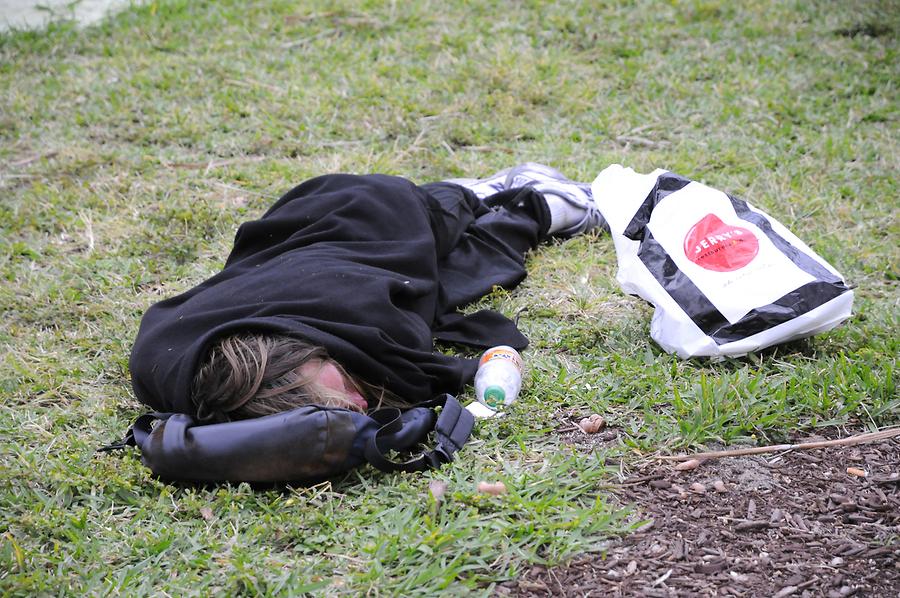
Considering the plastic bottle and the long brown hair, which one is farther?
the plastic bottle

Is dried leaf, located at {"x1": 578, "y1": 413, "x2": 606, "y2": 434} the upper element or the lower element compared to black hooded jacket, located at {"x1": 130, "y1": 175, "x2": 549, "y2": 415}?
lower

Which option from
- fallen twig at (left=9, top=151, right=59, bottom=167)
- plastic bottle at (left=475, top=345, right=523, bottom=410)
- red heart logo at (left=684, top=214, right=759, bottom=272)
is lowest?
plastic bottle at (left=475, top=345, right=523, bottom=410)

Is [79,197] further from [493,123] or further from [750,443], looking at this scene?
[750,443]

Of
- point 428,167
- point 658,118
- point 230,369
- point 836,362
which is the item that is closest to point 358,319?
point 230,369

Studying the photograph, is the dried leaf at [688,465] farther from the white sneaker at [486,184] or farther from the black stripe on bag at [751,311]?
the white sneaker at [486,184]

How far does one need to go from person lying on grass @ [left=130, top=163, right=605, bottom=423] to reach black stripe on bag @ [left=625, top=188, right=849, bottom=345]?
620mm

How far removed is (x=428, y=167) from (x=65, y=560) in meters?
3.31

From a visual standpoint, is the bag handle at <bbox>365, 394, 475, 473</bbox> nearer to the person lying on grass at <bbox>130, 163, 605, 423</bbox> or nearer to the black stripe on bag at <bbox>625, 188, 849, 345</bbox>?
the person lying on grass at <bbox>130, 163, 605, 423</bbox>

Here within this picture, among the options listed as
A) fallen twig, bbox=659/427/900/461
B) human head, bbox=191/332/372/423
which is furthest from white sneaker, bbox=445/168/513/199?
fallen twig, bbox=659/427/900/461

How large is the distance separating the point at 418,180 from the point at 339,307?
226 centimetres

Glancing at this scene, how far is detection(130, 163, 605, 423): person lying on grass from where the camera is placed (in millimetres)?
2824

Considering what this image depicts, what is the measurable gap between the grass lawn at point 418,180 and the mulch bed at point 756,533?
107mm

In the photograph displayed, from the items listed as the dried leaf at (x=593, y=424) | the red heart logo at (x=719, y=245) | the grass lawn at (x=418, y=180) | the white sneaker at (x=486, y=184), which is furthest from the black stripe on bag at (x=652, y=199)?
the white sneaker at (x=486, y=184)

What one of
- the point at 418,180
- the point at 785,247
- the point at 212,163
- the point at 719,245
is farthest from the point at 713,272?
the point at 212,163
